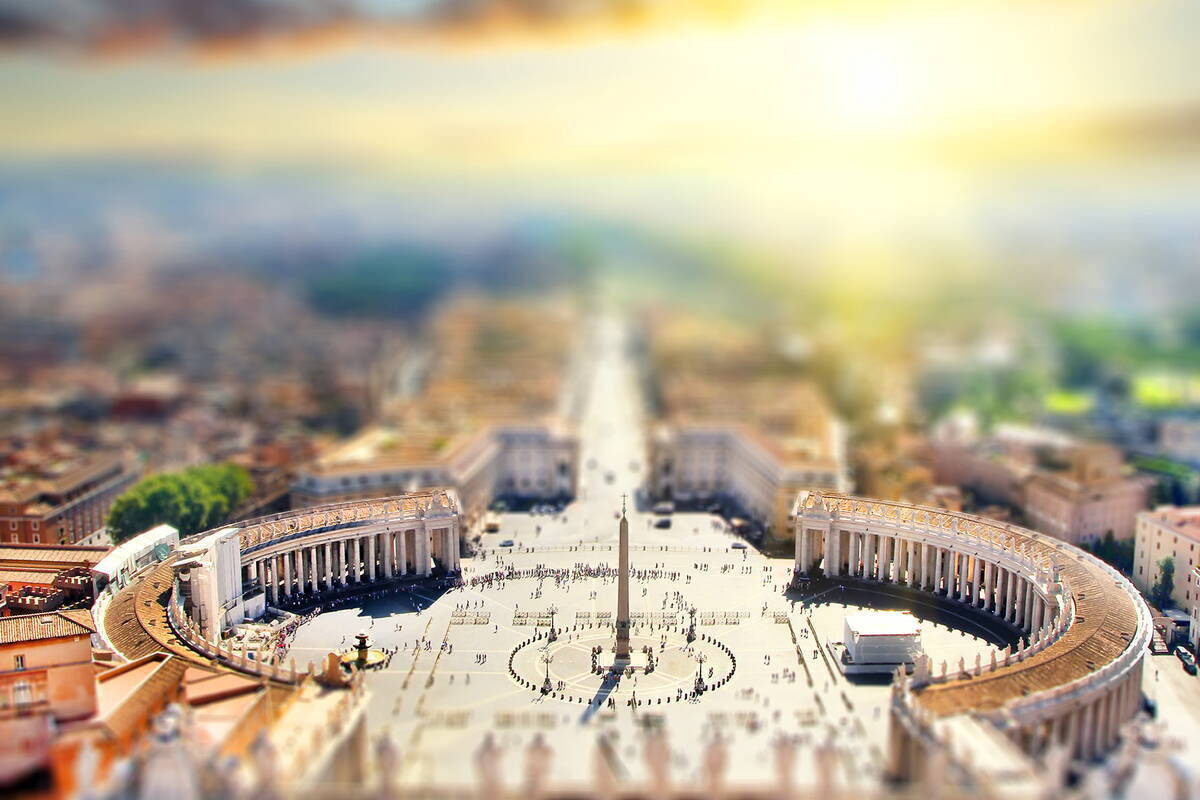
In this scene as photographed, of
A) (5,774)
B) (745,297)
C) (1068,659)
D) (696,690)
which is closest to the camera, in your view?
(5,774)

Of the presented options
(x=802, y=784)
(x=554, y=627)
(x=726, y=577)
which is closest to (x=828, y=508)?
(x=726, y=577)

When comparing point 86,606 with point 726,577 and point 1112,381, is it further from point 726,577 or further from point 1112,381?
point 1112,381

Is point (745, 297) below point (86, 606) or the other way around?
the other way around

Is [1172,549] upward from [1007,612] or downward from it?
upward

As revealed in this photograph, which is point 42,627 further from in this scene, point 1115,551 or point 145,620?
point 1115,551

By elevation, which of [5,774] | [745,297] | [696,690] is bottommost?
[696,690]

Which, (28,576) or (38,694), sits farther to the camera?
(28,576)

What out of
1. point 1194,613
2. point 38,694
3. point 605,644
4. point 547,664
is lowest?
point 547,664

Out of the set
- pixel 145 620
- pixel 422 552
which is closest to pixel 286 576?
pixel 422 552
